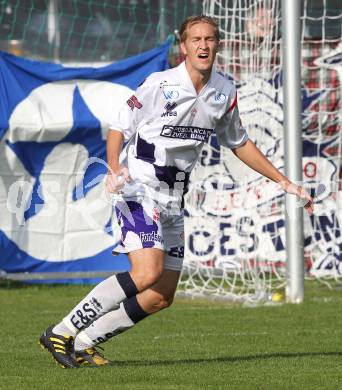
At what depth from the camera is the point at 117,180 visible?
22.0 feet

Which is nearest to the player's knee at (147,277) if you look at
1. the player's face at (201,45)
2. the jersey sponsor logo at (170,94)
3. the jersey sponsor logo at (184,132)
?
the jersey sponsor logo at (184,132)

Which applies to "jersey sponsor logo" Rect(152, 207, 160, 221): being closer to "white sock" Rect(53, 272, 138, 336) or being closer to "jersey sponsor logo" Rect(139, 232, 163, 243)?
"jersey sponsor logo" Rect(139, 232, 163, 243)

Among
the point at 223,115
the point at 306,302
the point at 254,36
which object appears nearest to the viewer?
the point at 223,115

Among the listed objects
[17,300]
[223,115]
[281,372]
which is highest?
[223,115]

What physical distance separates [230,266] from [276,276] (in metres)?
0.60

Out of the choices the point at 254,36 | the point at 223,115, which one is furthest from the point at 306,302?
the point at 223,115

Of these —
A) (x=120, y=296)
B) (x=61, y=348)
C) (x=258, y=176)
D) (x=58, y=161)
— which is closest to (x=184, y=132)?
(x=120, y=296)

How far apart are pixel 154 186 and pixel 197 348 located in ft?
6.11

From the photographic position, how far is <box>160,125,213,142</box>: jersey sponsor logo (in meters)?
7.26

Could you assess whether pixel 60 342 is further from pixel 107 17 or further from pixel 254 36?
pixel 107 17

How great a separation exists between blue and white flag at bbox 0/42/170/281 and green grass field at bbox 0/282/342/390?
2.14 ft

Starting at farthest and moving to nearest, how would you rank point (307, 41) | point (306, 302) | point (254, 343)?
point (307, 41), point (306, 302), point (254, 343)

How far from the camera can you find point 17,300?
1256cm

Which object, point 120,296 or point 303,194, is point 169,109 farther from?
point 120,296
